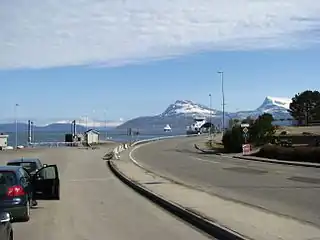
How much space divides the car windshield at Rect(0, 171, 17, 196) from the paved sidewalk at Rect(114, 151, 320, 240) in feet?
14.3

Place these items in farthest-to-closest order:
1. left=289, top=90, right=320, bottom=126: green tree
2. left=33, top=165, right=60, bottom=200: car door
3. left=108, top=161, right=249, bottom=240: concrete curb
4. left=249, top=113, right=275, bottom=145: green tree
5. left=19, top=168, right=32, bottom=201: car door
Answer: left=289, top=90, right=320, bottom=126: green tree < left=249, top=113, right=275, bottom=145: green tree < left=33, top=165, right=60, bottom=200: car door < left=19, top=168, right=32, bottom=201: car door < left=108, top=161, right=249, bottom=240: concrete curb

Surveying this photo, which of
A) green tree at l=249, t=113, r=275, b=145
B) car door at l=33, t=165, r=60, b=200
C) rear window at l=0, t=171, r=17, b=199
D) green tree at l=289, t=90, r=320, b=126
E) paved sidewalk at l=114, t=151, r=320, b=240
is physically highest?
green tree at l=289, t=90, r=320, b=126

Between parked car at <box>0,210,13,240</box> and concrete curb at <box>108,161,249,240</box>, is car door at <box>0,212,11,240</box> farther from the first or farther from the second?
concrete curb at <box>108,161,249,240</box>

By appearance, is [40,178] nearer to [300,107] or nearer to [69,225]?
[69,225]

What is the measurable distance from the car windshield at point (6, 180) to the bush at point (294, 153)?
97.7 ft

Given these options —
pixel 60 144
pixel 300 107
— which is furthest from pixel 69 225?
pixel 300 107

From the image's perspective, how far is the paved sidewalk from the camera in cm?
1081

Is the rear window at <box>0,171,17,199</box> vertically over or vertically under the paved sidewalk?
over

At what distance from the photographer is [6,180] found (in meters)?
14.1

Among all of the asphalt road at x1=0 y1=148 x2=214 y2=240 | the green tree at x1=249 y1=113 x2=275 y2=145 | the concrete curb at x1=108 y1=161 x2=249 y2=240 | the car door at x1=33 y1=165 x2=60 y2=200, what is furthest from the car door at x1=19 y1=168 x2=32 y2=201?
the green tree at x1=249 y1=113 x2=275 y2=145

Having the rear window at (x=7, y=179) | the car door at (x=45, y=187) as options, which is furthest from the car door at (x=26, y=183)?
the car door at (x=45, y=187)

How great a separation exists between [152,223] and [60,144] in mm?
82467

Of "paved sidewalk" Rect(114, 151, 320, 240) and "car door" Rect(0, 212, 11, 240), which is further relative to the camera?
"paved sidewalk" Rect(114, 151, 320, 240)

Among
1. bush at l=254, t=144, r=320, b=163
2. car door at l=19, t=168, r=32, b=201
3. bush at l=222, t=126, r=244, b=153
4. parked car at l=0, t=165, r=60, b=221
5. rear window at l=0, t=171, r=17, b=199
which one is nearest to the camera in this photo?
parked car at l=0, t=165, r=60, b=221
